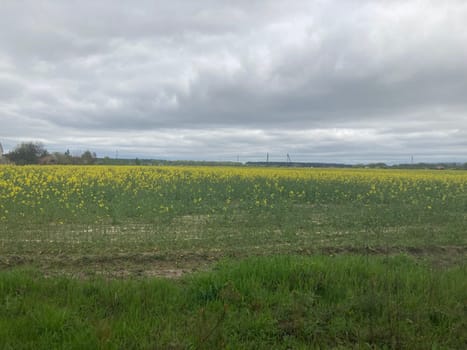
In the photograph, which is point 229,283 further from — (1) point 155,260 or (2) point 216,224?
(2) point 216,224

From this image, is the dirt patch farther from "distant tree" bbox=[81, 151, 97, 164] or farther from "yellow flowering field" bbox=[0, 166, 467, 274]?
"distant tree" bbox=[81, 151, 97, 164]

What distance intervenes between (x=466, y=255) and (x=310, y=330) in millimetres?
5465

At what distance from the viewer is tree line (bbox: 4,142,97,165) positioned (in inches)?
2139

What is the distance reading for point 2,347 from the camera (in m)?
3.45

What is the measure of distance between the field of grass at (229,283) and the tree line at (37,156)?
1895 inches

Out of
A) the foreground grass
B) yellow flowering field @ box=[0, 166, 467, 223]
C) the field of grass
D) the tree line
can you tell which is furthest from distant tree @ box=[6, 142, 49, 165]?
the foreground grass

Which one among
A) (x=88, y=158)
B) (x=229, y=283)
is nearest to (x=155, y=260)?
(x=229, y=283)

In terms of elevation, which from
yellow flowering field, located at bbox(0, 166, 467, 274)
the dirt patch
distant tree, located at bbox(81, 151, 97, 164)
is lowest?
the dirt patch

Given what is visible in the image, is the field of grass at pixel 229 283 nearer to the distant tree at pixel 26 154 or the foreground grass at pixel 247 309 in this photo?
the foreground grass at pixel 247 309

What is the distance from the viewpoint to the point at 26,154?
56.6m

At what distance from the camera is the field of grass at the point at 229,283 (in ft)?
12.7

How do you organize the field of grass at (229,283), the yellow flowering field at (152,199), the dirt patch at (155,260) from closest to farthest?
the field of grass at (229,283), the dirt patch at (155,260), the yellow flowering field at (152,199)

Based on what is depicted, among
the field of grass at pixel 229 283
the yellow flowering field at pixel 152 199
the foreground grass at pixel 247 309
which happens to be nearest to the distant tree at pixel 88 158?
the yellow flowering field at pixel 152 199

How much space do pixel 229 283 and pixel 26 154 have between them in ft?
205
